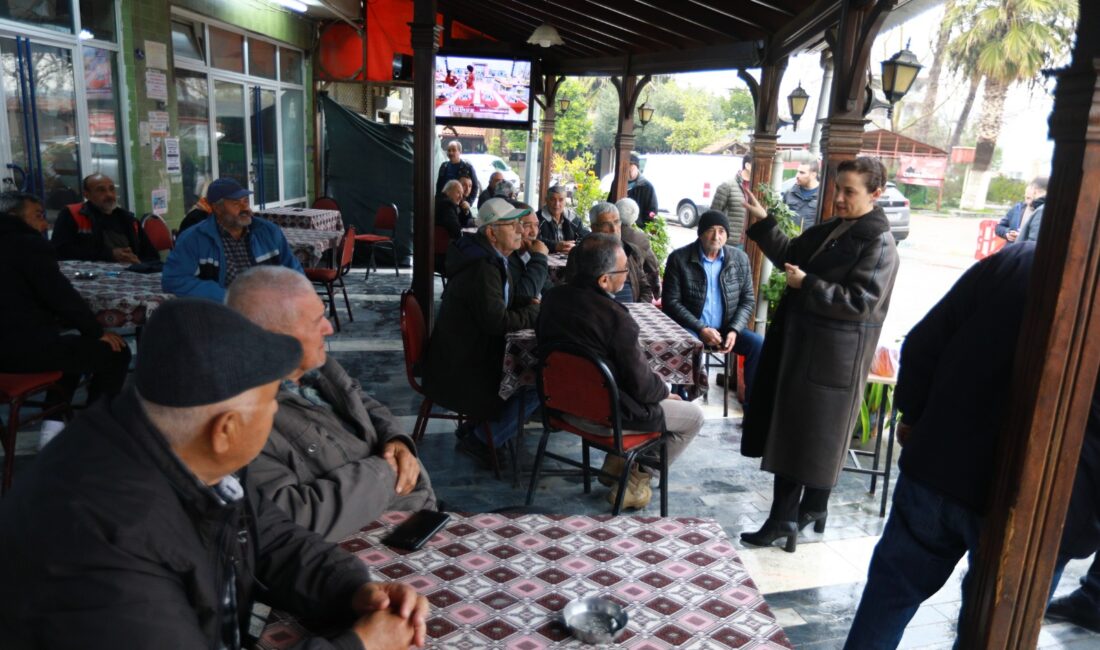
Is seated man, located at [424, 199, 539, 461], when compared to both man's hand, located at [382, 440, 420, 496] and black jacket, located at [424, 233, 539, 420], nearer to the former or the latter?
black jacket, located at [424, 233, 539, 420]

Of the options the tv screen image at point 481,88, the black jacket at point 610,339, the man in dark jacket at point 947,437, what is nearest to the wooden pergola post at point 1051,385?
the man in dark jacket at point 947,437

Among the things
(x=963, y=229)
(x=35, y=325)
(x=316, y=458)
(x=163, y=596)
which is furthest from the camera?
(x=963, y=229)

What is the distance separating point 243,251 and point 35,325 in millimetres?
972

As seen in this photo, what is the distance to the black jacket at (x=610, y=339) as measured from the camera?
3020 millimetres

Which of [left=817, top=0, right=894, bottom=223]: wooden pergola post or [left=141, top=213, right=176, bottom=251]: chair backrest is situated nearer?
[left=817, top=0, right=894, bottom=223]: wooden pergola post

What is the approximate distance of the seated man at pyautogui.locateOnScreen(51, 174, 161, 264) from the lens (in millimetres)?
4766

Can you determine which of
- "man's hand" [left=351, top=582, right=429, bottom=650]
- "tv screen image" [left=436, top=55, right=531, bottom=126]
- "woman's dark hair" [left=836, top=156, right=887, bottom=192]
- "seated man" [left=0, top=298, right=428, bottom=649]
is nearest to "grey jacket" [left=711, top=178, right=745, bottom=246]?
"tv screen image" [left=436, top=55, right=531, bottom=126]

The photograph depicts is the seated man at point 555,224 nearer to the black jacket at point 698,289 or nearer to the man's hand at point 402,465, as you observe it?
the black jacket at point 698,289

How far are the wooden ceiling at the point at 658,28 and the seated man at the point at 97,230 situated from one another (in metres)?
4.19

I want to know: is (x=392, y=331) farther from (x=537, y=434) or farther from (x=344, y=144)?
(x=344, y=144)

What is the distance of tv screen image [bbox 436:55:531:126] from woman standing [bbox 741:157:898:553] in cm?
540

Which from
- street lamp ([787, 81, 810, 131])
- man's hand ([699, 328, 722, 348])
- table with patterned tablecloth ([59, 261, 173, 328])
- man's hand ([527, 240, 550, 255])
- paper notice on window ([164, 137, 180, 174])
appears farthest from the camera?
street lamp ([787, 81, 810, 131])

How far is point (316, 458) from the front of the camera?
1.90 meters

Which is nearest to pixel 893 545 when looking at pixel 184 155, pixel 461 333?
pixel 461 333
